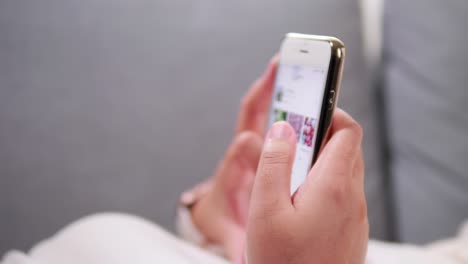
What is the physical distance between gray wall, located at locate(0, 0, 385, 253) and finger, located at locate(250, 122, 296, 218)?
0.39m

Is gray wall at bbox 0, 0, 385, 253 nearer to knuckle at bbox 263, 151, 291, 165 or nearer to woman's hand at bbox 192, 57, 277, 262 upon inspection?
woman's hand at bbox 192, 57, 277, 262

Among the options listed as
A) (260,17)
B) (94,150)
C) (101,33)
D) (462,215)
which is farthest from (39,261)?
(462,215)

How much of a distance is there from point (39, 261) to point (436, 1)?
0.72m

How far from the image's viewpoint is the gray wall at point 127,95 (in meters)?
0.76

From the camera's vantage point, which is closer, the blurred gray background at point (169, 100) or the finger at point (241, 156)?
the finger at point (241, 156)

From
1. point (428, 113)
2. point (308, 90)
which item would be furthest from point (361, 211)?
point (428, 113)

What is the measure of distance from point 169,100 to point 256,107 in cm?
19

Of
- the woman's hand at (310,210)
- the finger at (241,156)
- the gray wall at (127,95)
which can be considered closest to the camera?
the woman's hand at (310,210)

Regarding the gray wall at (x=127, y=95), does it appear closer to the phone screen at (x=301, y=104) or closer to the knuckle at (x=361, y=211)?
the phone screen at (x=301, y=104)

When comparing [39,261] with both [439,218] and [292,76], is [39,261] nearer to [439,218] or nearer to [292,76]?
[292,76]

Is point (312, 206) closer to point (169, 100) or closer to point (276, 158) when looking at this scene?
point (276, 158)

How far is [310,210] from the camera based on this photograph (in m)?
0.36

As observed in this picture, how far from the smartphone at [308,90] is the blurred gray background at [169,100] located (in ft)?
0.75


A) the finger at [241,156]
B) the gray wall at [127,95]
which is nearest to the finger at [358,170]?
the finger at [241,156]
